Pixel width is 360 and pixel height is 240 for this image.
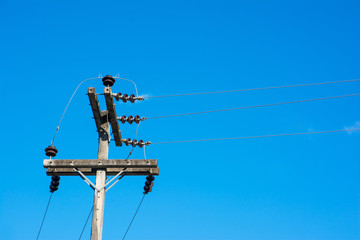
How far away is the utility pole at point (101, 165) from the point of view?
934 centimetres

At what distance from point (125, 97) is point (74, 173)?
205cm

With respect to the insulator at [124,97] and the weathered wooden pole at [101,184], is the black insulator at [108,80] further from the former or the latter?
the weathered wooden pole at [101,184]

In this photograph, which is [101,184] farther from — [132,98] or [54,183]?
[132,98]

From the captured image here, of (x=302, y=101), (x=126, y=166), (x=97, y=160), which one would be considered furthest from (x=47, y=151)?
(x=302, y=101)

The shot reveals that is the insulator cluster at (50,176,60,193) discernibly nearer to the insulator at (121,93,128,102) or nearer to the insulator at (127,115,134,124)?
the insulator at (127,115,134,124)

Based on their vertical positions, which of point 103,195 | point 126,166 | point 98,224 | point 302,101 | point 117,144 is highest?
point 302,101

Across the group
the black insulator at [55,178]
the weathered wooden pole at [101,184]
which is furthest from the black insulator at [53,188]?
the weathered wooden pole at [101,184]

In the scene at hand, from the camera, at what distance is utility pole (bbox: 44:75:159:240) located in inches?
368

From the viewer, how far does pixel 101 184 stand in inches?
372

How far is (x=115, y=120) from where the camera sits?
1027 cm

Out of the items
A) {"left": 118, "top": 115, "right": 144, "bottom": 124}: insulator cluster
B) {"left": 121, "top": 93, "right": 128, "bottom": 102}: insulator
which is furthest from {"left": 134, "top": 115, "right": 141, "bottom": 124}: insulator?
{"left": 121, "top": 93, "right": 128, "bottom": 102}: insulator

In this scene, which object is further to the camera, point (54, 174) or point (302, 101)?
point (302, 101)

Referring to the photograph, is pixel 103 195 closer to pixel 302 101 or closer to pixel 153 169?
pixel 153 169

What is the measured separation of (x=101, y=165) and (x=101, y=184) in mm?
411
